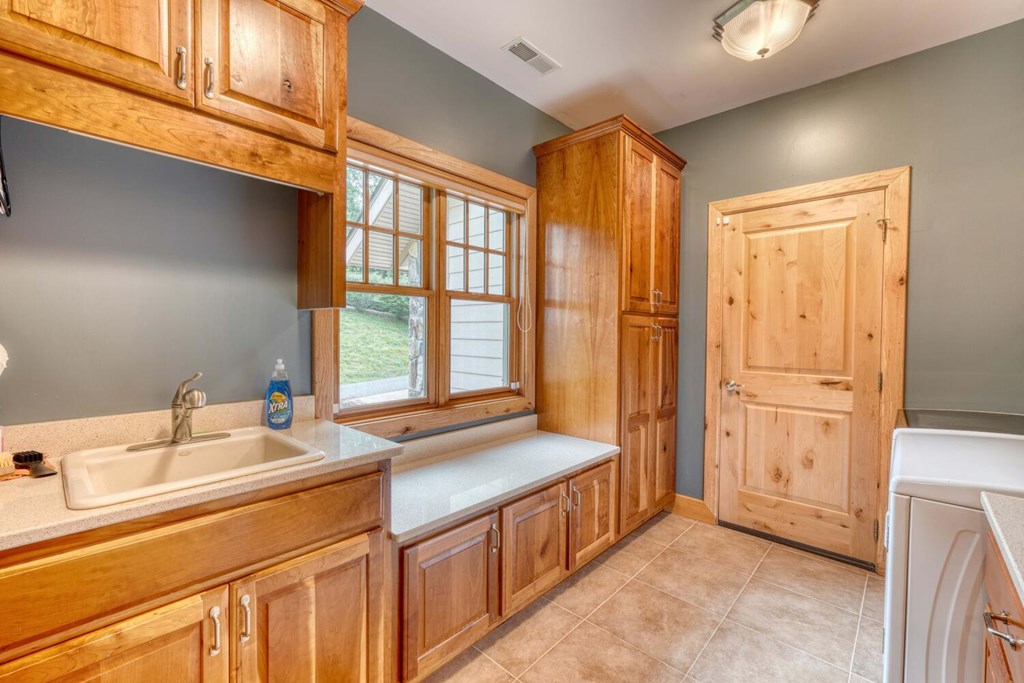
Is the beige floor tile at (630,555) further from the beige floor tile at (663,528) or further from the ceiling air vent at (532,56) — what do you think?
the ceiling air vent at (532,56)

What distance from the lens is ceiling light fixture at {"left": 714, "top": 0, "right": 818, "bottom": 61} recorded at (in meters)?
1.88

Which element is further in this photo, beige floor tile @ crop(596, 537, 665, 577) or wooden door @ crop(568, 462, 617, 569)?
beige floor tile @ crop(596, 537, 665, 577)

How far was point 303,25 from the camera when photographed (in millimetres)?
1474

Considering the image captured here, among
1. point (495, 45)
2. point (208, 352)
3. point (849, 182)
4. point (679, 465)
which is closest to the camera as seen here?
point (208, 352)

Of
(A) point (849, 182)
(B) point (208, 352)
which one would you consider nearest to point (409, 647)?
(B) point (208, 352)

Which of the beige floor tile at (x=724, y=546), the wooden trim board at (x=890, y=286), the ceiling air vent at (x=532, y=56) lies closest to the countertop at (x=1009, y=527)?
the wooden trim board at (x=890, y=286)

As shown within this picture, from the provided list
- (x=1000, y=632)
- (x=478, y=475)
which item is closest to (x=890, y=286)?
(x=1000, y=632)

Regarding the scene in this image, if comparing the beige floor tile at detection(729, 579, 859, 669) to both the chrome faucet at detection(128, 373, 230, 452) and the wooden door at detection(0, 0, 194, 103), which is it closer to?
the chrome faucet at detection(128, 373, 230, 452)

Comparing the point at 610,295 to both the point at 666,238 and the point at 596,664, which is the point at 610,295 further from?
the point at 596,664

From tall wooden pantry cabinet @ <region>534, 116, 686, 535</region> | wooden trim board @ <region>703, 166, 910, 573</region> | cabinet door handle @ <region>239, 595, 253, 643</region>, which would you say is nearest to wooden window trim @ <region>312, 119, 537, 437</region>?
tall wooden pantry cabinet @ <region>534, 116, 686, 535</region>

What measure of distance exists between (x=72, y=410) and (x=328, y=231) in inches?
37.0

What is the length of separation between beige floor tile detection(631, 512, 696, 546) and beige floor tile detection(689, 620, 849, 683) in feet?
2.77

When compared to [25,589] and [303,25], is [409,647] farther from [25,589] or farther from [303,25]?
[303,25]

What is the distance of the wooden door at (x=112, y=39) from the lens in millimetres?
1029
